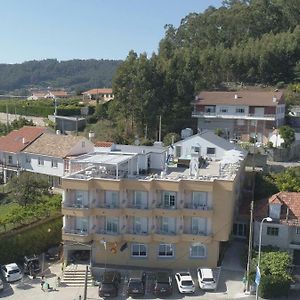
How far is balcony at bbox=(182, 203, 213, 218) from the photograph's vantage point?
34.5 metres

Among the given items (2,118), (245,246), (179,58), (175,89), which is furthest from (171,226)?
(2,118)

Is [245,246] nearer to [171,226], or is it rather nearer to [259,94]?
[171,226]

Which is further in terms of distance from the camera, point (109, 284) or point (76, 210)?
point (76, 210)

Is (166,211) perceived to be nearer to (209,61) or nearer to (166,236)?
(166,236)

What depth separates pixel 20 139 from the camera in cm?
5669

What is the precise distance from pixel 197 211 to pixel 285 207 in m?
7.31

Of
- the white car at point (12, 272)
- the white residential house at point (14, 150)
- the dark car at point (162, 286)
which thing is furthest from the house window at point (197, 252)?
the white residential house at point (14, 150)

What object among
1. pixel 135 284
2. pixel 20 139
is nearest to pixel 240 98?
pixel 20 139

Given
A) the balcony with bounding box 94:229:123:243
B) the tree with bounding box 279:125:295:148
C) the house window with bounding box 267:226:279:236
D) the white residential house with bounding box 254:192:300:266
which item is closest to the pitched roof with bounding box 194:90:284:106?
the tree with bounding box 279:125:295:148

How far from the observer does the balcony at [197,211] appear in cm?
3447

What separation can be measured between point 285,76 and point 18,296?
6261 cm

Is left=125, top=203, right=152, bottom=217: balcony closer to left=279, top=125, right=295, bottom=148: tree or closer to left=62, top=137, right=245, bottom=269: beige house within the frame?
left=62, top=137, right=245, bottom=269: beige house

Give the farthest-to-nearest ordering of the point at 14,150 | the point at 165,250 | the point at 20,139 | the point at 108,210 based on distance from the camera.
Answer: the point at 20,139 → the point at 14,150 → the point at 165,250 → the point at 108,210

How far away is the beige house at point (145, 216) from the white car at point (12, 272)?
3.52 m
